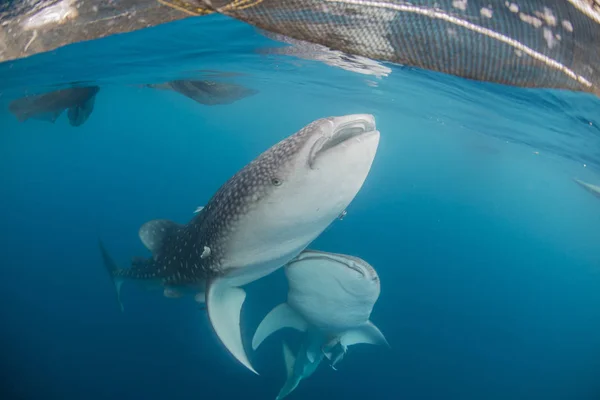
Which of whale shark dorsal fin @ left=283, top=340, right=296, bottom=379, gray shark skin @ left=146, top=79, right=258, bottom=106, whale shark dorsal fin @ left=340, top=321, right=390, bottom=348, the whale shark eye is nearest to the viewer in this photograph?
the whale shark eye

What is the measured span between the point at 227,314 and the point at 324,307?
2046 mm

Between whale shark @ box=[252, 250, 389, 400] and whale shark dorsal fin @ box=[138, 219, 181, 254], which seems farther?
whale shark dorsal fin @ box=[138, 219, 181, 254]

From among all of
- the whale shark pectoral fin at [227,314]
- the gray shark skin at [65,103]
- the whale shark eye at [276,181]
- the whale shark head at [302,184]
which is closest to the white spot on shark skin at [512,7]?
the whale shark head at [302,184]

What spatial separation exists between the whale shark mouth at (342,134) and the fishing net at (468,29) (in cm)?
131

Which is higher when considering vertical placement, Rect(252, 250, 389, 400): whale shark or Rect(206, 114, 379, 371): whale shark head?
Rect(206, 114, 379, 371): whale shark head

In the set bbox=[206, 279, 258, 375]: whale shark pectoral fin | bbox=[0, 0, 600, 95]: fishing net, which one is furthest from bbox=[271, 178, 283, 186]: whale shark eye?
bbox=[206, 279, 258, 375]: whale shark pectoral fin

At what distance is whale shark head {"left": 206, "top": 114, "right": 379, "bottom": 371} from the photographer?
3.50m

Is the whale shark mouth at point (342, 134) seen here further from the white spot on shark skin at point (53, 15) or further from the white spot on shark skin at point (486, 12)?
the white spot on shark skin at point (53, 15)

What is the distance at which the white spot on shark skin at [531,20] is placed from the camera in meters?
2.03

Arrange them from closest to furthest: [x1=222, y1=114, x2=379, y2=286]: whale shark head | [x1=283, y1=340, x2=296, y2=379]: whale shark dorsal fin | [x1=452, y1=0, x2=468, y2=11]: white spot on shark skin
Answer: [x1=452, y1=0, x2=468, y2=11]: white spot on shark skin → [x1=222, y1=114, x2=379, y2=286]: whale shark head → [x1=283, y1=340, x2=296, y2=379]: whale shark dorsal fin

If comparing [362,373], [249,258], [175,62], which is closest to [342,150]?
[249,258]

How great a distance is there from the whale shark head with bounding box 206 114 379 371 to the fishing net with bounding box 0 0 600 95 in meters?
1.30

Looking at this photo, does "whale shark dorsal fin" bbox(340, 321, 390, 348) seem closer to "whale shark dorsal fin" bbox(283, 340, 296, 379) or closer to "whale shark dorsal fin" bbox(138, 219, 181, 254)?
"whale shark dorsal fin" bbox(283, 340, 296, 379)

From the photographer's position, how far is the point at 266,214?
4047 mm
